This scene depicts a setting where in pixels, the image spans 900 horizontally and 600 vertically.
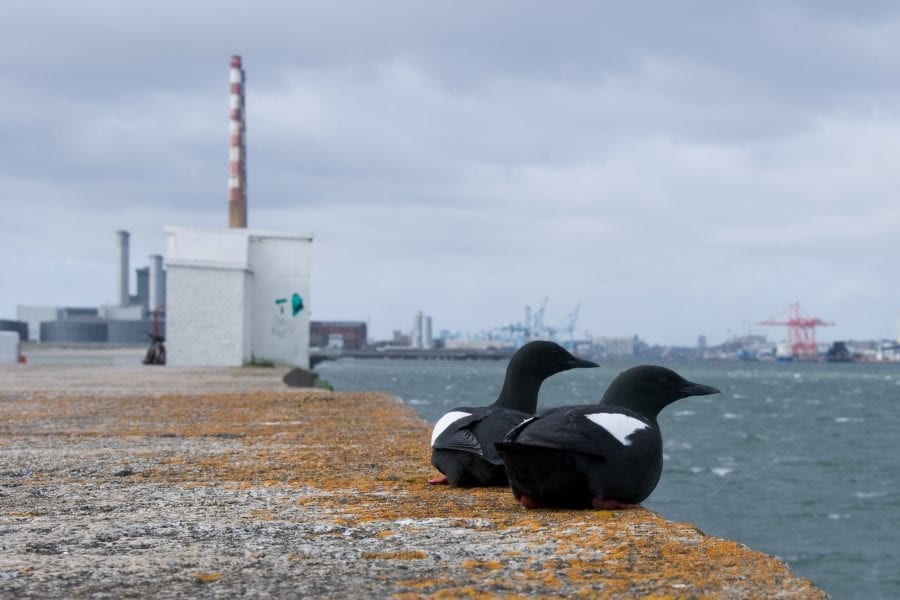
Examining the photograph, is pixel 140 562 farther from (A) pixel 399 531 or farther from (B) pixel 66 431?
(B) pixel 66 431

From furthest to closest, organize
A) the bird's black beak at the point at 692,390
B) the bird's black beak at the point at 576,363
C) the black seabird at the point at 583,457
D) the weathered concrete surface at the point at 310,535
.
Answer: the bird's black beak at the point at 576,363 < the bird's black beak at the point at 692,390 < the black seabird at the point at 583,457 < the weathered concrete surface at the point at 310,535

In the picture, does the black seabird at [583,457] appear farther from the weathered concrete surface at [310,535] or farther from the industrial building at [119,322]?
the industrial building at [119,322]

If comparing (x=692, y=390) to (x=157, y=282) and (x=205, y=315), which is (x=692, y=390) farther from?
(x=157, y=282)

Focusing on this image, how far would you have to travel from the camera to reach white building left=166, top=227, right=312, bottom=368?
24.2 meters

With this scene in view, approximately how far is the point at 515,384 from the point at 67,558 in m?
1.99

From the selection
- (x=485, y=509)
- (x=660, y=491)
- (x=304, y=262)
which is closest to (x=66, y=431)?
(x=485, y=509)

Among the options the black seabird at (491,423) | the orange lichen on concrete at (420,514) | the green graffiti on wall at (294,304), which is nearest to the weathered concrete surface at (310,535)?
the orange lichen on concrete at (420,514)

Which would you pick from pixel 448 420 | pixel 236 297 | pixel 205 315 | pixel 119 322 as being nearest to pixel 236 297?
pixel 236 297

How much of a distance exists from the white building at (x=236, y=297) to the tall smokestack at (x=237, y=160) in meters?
13.4

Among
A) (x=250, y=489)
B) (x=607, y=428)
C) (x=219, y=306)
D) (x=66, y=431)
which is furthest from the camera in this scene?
(x=219, y=306)

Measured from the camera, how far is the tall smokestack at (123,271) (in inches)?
3344

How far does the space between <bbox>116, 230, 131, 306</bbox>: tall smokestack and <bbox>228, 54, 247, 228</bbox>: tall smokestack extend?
4687 centimetres

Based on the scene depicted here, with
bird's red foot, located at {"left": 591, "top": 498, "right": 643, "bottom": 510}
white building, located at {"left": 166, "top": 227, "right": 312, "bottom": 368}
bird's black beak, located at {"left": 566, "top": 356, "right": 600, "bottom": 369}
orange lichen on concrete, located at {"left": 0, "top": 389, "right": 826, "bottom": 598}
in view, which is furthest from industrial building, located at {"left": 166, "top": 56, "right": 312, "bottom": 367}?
bird's red foot, located at {"left": 591, "top": 498, "right": 643, "bottom": 510}

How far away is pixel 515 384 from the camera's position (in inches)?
175
